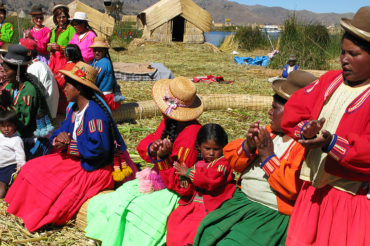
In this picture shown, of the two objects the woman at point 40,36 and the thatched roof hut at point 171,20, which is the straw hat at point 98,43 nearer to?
the woman at point 40,36

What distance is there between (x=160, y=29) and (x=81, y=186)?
19.5m

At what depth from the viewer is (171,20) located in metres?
21.8

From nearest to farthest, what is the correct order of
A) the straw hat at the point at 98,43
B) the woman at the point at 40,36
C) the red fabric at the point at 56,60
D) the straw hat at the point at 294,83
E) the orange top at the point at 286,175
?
1. the orange top at the point at 286,175
2. the straw hat at the point at 294,83
3. the straw hat at the point at 98,43
4. the red fabric at the point at 56,60
5. the woman at the point at 40,36

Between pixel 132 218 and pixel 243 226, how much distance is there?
867mm

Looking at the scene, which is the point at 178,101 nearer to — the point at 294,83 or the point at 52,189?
the point at 294,83

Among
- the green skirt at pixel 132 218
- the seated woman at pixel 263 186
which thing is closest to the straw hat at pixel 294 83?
the seated woman at pixel 263 186

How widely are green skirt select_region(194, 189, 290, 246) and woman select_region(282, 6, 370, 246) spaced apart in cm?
25

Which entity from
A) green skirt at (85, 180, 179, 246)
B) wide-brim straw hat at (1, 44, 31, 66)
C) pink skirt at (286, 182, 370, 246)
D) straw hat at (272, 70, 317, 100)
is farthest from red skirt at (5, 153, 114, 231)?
pink skirt at (286, 182, 370, 246)

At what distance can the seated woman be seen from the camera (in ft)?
7.43

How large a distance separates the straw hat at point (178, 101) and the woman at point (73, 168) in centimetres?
57

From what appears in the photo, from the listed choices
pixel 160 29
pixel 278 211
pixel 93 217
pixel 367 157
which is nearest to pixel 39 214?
pixel 93 217

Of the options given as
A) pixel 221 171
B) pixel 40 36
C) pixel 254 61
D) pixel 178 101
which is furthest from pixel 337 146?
pixel 254 61

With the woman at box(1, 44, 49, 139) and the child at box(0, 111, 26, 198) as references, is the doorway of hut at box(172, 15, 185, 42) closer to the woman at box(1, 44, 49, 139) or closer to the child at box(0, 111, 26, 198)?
the woman at box(1, 44, 49, 139)

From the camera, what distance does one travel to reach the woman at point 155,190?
277 centimetres
